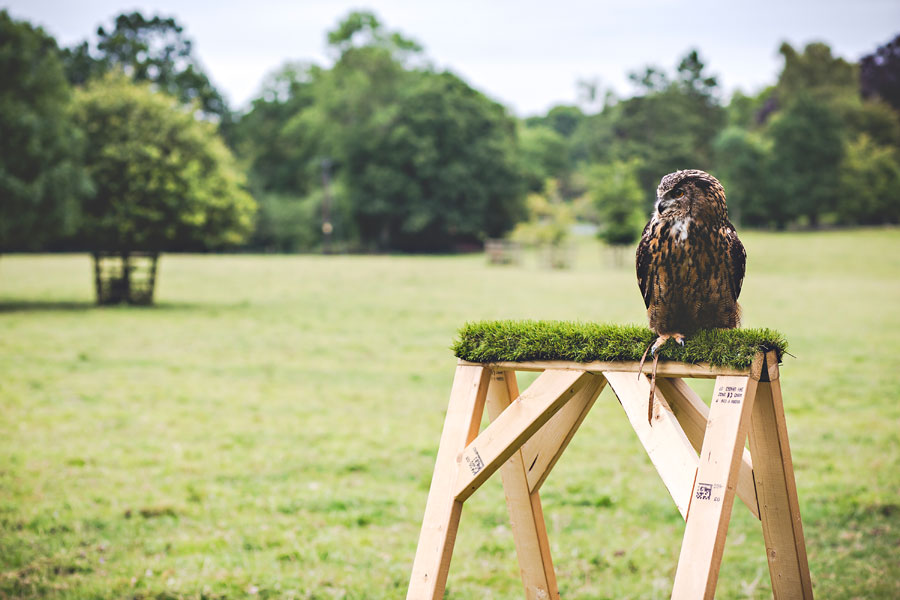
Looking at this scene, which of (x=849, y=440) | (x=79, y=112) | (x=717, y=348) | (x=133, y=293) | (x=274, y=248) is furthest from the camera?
(x=274, y=248)

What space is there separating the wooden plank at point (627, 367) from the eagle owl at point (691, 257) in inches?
4.9

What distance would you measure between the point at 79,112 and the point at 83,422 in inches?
558

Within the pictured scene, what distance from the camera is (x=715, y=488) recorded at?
243cm

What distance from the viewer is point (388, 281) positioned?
103 ft

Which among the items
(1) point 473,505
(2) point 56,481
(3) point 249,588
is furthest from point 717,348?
(2) point 56,481

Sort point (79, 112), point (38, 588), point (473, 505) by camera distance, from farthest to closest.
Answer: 1. point (79, 112)
2. point (473, 505)
3. point (38, 588)

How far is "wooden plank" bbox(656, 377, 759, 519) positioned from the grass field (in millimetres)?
1778

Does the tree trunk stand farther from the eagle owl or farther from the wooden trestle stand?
the eagle owl

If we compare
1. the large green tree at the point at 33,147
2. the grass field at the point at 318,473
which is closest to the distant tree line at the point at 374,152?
the large green tree at the point at 33,147

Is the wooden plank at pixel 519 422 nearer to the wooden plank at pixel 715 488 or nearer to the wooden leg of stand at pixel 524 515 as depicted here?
the wooden leg of stand at pixel 524 515

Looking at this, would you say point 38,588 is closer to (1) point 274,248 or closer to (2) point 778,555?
(2) point 778,555

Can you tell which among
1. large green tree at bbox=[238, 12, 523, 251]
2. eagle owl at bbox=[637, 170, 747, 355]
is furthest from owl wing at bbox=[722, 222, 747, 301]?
large green tree at bbox=[238, 12, 523, 251]

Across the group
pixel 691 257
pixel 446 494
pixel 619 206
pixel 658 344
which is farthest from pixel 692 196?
pixel 619 206

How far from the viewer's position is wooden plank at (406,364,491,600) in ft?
9.28
